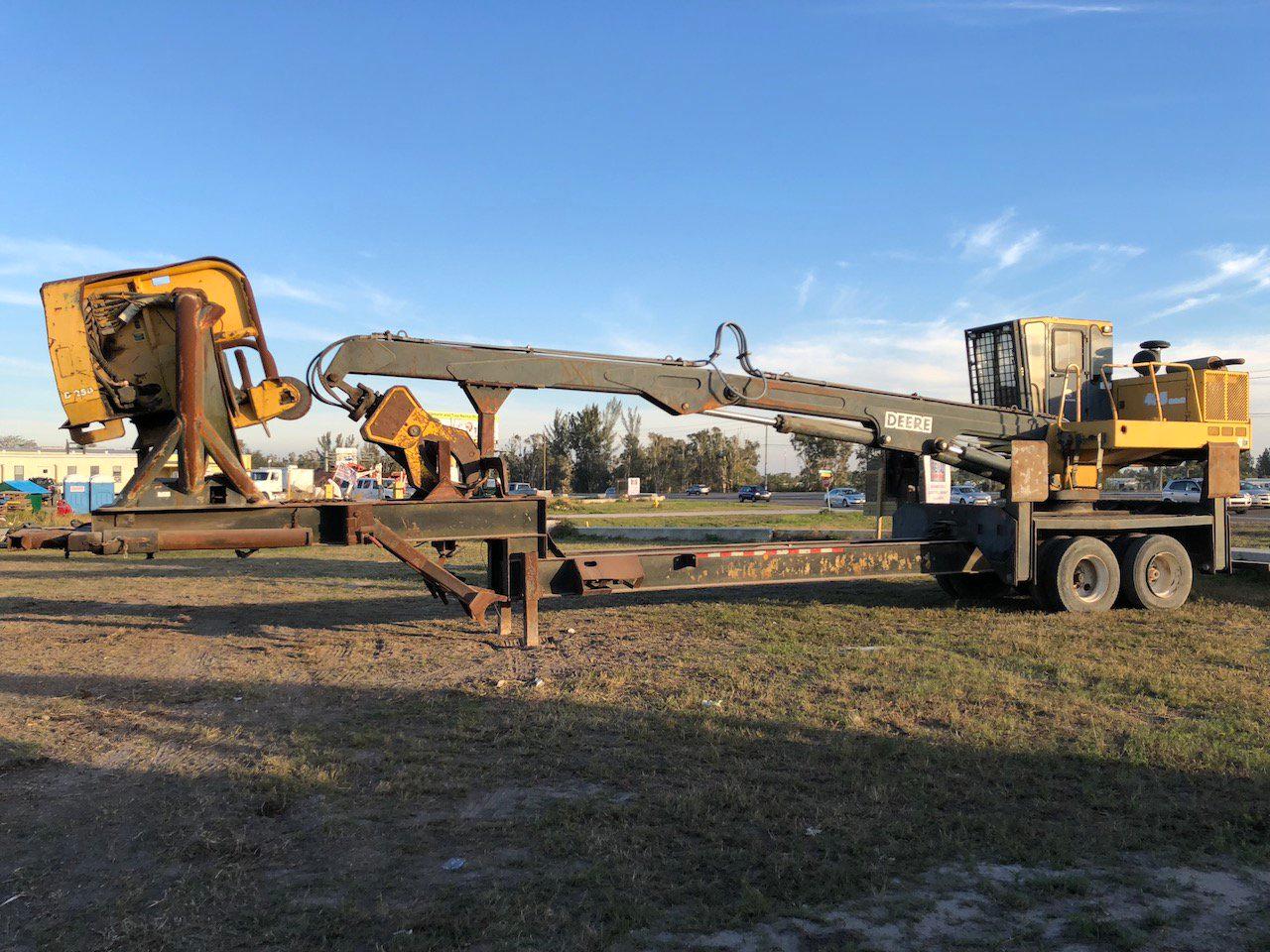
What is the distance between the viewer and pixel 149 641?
982 centimetres

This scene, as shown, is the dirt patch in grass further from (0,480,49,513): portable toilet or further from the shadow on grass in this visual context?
(0,480,49,513): portable toilet

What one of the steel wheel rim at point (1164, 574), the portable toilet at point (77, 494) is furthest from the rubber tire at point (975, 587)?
the portable toilet at point (77, 494)

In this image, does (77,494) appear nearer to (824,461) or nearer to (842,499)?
(842,499)

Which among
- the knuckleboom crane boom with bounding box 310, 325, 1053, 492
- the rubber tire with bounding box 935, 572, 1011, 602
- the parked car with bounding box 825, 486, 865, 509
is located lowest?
the rubber tire with bounding box 935, 572, 1011, 602

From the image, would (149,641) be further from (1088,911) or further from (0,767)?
(1088,911)

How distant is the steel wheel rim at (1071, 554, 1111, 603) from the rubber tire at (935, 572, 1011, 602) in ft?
3.78

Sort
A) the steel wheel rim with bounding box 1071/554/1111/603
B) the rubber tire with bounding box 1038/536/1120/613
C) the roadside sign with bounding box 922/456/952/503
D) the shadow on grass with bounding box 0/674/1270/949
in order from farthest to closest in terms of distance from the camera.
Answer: the roadside sign with bounding box 922/456/952/503
the steel wheel rim with bounding box 1071/554/1111/603
the rubber tire with bounding box 1038/536/1120/613
the shadow on grass with bounding box 0/674/1270/949

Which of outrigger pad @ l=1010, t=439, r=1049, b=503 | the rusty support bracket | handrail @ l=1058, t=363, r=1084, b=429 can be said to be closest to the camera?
the rusty support bracket

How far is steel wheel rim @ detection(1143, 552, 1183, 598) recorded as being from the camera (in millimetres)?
11422

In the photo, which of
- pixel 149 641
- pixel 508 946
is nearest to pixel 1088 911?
pixel 508 946

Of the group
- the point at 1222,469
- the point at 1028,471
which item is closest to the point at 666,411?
the point at 1028,471

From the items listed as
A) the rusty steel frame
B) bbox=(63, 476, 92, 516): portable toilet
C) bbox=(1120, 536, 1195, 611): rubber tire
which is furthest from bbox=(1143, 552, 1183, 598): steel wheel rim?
bbox=(63, 476, 92, 516): portable toilet

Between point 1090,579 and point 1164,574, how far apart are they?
3.87 feet

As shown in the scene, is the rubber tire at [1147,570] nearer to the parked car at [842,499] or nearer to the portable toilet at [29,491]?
the parked car at [842,499]
